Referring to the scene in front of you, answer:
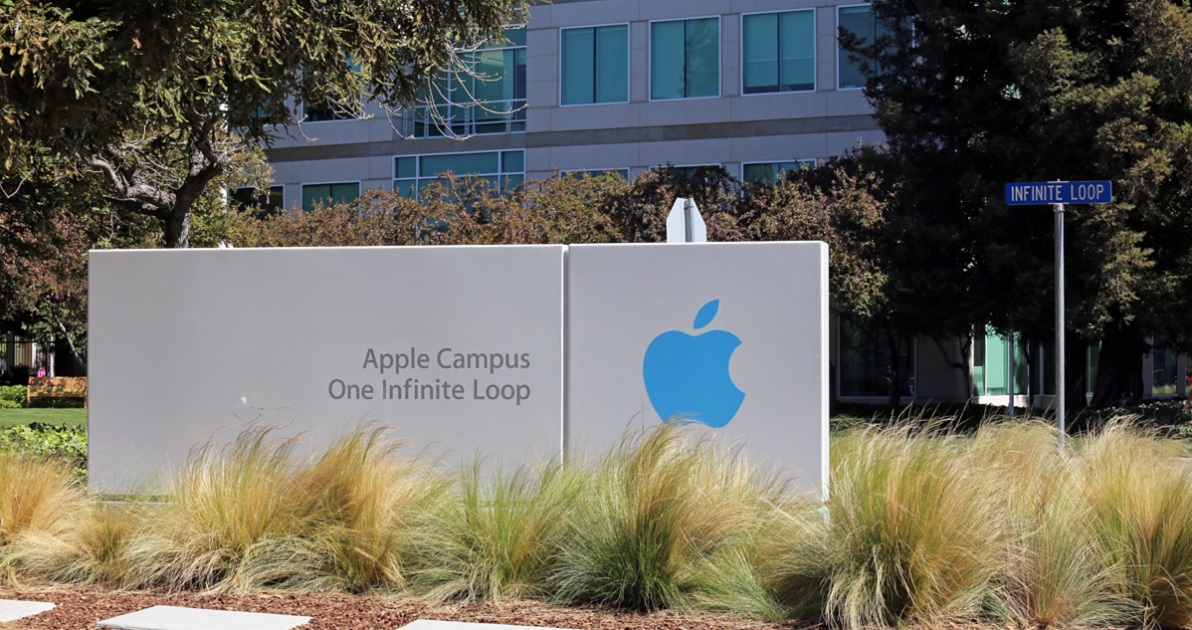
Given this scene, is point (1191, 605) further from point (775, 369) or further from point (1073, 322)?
point (1073, 322)

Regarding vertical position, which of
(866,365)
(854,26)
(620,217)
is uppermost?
(854,26)

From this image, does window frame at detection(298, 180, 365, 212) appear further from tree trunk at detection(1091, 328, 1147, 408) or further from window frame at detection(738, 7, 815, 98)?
tree trunk at detection(1091, 328, 1147, 408)

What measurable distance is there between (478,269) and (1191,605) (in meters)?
5.05

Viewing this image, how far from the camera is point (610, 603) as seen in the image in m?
6.93

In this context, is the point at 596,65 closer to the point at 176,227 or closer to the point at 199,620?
the point at 176,227

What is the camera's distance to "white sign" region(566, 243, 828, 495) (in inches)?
340

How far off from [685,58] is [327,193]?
41.9 feet

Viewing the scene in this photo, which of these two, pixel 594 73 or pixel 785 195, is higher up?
pixel 594 73

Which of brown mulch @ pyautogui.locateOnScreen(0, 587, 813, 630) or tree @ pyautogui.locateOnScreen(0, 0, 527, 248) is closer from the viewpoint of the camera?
brown mulch @ pyautogui.locateOnScreen(0, 587, 813, 630)

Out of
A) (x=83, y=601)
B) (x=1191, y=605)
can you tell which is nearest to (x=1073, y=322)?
(x=1191, y=605)

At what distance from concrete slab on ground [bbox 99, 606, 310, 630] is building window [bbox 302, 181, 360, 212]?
3459 centimetres

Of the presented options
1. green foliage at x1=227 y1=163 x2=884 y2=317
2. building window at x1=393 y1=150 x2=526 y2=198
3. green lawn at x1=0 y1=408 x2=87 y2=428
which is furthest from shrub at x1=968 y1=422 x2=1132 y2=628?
building window at x1=393 y1=150 x2=526 y2=198

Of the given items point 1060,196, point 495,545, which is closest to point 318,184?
point 1060,196

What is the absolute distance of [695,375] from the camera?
28.8 feet
